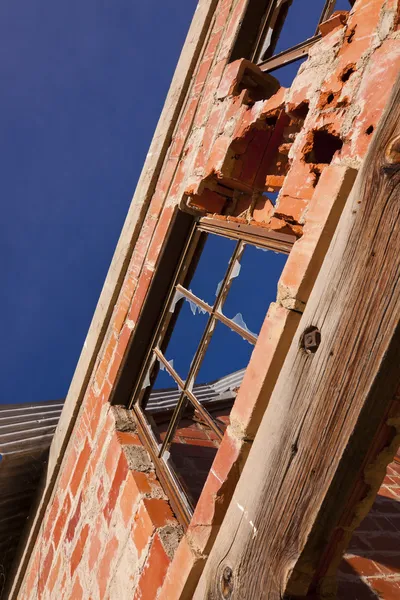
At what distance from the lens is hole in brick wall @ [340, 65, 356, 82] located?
1215 millimetres

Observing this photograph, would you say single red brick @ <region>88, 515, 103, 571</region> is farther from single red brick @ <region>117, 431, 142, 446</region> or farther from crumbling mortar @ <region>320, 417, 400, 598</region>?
crumbling mortar @ <region>320, 417, 400, 598</region>

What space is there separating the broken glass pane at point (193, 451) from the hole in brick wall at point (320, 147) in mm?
1845

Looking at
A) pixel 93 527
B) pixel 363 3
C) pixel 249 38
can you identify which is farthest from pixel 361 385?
pixel 249 38

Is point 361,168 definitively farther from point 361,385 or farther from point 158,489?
point 158,489

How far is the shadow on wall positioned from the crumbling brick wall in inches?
49.0

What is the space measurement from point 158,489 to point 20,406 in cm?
246

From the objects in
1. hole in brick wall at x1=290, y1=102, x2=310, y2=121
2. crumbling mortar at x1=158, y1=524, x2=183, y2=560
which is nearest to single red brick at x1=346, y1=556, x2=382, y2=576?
crumbling mortar at x1=158, y1=524, x2=183, y2=560

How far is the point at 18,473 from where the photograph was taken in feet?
9.89

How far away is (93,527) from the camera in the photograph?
194 centimetres

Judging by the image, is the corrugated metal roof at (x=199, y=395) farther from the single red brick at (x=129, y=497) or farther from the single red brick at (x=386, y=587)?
the single red brick at (x=386, y=587)

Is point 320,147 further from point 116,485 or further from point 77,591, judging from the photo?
point 77,591

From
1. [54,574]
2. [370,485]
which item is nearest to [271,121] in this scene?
[370,485]

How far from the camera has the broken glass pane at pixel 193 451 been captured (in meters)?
2.52

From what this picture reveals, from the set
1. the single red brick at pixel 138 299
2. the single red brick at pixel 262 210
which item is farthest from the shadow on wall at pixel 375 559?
the single red brick at pixel 262 210
